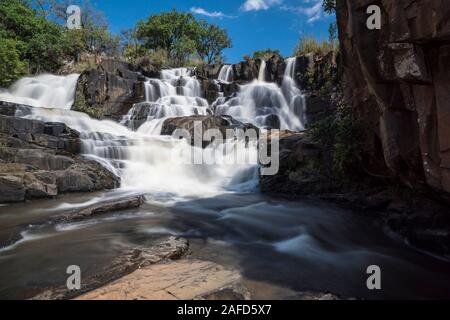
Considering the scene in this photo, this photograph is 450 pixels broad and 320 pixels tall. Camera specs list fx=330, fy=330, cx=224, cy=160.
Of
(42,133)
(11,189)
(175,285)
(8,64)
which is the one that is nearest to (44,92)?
(8,64)

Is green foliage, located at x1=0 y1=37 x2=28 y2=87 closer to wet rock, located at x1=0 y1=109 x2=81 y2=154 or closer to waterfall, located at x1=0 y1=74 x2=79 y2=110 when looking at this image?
waterfall, located at x1=0 y1=74 x2=79 y2=110

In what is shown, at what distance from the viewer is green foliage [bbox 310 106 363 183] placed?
756cm

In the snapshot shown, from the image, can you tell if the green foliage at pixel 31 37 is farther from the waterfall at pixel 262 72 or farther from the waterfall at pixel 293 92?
the waterfall at pixel 293 92

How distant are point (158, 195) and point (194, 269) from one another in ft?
18.4

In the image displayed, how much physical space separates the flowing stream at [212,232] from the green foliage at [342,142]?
1017 mm

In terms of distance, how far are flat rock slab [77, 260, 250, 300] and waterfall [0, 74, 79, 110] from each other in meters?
16.4

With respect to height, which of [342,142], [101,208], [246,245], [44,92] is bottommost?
[246,245]

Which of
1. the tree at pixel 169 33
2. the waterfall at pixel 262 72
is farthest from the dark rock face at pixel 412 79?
the tree at pixel 169 33

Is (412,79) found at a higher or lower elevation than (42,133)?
higher

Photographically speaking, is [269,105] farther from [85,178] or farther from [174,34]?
[174,34]

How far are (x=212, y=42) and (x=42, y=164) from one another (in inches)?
1179

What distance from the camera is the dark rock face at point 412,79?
419cm

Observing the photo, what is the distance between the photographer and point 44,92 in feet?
59.8

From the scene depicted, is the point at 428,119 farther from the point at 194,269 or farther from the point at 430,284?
the point at 194,269
